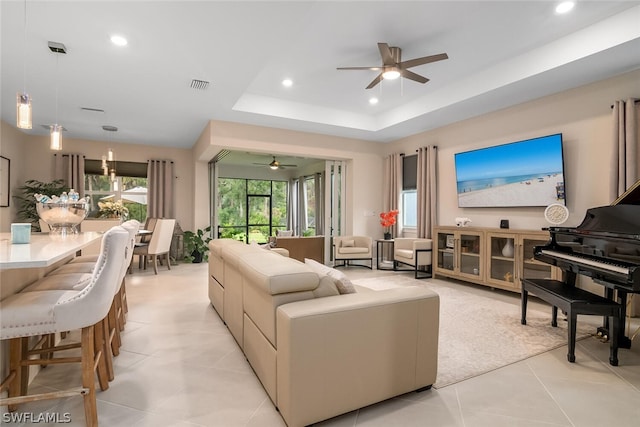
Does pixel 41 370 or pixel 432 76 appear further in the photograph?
pixel 432 76

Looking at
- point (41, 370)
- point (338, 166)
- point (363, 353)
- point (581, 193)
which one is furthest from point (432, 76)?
point (41, 370)

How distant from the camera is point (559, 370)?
7.46ft

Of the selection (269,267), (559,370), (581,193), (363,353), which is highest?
(581,193)

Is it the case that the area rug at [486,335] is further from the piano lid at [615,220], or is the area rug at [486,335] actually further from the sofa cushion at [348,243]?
the sofa cushion at [348,243]

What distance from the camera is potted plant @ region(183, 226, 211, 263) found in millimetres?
6821

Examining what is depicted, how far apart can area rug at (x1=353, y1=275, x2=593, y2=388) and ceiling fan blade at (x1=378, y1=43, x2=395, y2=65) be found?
2.78m

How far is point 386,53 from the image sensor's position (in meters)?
3.30

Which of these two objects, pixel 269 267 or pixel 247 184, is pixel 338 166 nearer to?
pixel 247 184

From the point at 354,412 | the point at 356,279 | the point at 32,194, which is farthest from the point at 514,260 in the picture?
the point at 32,194

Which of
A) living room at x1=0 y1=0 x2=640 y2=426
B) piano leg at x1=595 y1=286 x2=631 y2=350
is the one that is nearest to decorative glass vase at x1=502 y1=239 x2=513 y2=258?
living room at x1=0 y1=0 x2=640 y2=426

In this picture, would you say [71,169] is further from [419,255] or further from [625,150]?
[625,150]

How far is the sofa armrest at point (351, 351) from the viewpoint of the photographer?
60.6 inches

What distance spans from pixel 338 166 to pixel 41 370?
18.6ft

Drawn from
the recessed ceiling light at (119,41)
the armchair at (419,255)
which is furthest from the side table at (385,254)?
the recessed ceiling light at (119,41)
